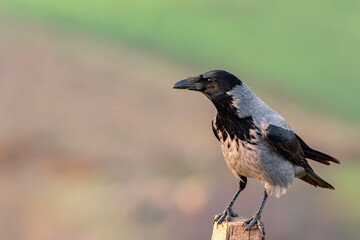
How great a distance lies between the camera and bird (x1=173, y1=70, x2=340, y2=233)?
3521 mm

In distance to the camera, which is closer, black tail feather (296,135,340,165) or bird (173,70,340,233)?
bird (173,70,340,233)

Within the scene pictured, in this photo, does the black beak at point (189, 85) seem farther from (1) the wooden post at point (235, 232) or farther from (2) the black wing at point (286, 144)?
(1) the wooden post at point (235, 232)

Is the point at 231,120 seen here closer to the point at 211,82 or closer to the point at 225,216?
the point at 211,82

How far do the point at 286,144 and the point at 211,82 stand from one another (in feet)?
1.91

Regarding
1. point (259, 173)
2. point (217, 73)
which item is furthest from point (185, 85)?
point (259, 173)

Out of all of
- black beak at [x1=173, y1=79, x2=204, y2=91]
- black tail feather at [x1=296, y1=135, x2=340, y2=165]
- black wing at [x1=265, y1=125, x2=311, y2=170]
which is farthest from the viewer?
black tail feather at [x1=296, y1=135, x2=340, y2=165]

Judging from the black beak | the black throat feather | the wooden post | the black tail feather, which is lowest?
the wooden post

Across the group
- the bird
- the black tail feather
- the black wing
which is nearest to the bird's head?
the bird

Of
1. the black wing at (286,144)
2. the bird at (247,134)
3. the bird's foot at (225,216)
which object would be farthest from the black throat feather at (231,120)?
the bird's foot at (225,216)

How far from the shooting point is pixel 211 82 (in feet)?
11.5

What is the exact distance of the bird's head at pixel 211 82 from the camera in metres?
3.49

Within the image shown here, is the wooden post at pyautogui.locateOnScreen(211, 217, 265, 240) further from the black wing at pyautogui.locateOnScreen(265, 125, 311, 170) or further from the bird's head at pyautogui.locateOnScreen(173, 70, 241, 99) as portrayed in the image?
the bird's head at pyautogui.locateOnScreen(173, 70, 241, 99)

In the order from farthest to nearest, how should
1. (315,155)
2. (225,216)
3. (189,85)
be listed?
(315,155) → (225,216) → (189,85)

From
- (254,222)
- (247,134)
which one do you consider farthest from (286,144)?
(254,222)
